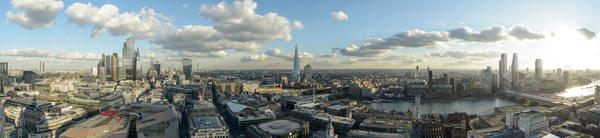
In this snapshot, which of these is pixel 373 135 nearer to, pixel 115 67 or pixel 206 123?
pixel 206 123

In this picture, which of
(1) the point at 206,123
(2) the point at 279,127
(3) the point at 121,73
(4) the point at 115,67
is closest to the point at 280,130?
(2) the point at 279,127

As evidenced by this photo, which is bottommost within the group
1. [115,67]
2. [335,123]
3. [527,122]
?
[335,123]

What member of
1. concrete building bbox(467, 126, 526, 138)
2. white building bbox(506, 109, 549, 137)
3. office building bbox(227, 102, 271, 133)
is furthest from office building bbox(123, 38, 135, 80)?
white building bbox(506, 109, 549, 137)

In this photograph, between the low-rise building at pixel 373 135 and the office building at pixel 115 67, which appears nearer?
the low-rise building at pixel 373 135

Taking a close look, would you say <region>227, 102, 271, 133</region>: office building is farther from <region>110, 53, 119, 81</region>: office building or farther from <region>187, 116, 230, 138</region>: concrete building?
<region>110, 53, 119, 81</region>: office building

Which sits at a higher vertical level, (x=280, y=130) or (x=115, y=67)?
(x=115, y=67)

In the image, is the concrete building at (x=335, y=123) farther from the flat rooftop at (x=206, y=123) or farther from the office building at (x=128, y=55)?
the office building at (x=128, y=55)

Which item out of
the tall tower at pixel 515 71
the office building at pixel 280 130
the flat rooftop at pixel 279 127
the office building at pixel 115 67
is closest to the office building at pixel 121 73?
the office building at pixel 115 67
